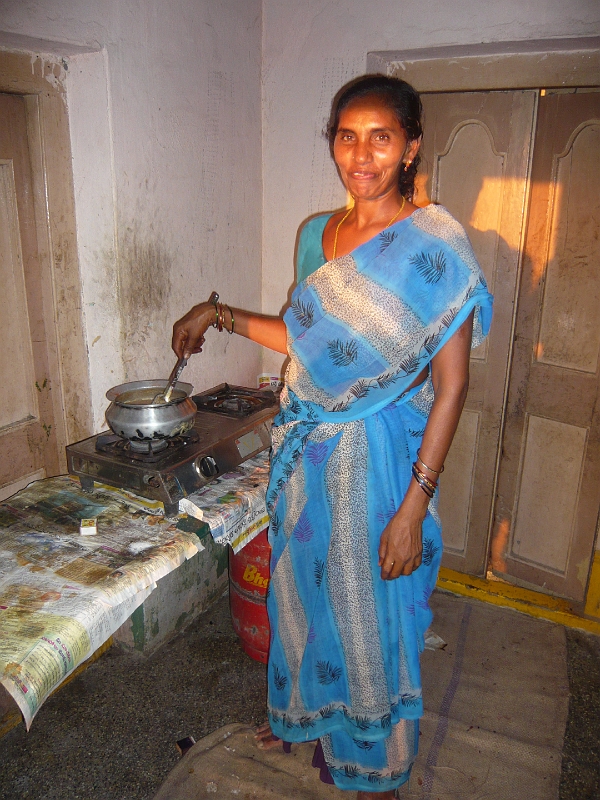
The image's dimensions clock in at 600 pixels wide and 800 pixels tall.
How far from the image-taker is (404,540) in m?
1.44

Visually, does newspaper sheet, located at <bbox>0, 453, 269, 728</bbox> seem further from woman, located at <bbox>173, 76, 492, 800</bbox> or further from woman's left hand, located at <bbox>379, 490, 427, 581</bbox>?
woman's left hand, located at <bbox>379, 490, 427, 581</bbox>

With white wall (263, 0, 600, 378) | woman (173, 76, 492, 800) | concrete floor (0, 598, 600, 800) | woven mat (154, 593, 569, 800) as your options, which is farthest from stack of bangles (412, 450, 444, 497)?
white wall (263, 0, 600, 378)

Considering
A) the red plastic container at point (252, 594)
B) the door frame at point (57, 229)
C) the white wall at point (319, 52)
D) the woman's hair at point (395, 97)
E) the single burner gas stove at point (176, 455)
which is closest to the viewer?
the woman's hair at point (395, 97)

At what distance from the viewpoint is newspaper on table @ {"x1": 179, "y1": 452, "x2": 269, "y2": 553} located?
168cm

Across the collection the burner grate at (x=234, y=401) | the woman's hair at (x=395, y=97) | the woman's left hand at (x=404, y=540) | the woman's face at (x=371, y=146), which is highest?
→ the woman's hair at (x=395, y=97)

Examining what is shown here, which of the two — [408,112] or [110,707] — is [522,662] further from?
[408,112]

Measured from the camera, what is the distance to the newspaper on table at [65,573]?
1.18 m

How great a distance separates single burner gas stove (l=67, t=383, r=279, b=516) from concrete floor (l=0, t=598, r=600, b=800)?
88cm

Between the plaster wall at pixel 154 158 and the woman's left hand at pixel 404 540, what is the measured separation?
1.16m

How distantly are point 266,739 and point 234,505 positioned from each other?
2.78 feet

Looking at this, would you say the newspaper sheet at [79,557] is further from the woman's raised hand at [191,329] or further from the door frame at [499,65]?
the door frame at [499,65]

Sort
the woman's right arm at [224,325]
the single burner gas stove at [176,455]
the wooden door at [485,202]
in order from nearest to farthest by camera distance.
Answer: the single burner gas stove at [176,455], the woman's right arm at [224,325], the wooden door at [485,202]

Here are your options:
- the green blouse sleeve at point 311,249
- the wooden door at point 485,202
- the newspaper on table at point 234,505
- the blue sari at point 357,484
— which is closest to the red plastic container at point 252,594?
the newspaper on table at point 234,505

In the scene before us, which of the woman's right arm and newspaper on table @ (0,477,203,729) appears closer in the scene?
newspaper on table @ (0,477,203,729)
